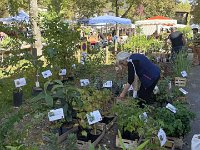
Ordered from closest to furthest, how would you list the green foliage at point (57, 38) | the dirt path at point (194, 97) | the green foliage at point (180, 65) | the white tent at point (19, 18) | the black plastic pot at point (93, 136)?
the black plastic pot at point (93, 136) → the dirt path at point (194, 97) → the green foliage at point (57, 38) → the white tent at point (19, 18) → the green foliage at point (180, 65)

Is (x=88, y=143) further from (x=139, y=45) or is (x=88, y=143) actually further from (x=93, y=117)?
(x=139, y=45)

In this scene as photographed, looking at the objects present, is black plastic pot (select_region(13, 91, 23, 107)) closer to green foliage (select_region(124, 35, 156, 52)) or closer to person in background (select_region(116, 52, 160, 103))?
person in background (select_region(116, 52, 160, 103))

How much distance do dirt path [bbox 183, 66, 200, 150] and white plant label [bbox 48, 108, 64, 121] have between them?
1746 millimetres

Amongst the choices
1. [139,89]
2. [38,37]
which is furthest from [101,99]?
[38,37]

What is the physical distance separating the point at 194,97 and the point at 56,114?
3831 millimetres

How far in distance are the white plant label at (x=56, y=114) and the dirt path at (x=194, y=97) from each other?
175 cm

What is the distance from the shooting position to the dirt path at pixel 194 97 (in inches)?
172

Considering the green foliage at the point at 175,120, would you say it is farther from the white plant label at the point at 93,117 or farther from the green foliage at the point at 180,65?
the green foliage at the point at 180,65

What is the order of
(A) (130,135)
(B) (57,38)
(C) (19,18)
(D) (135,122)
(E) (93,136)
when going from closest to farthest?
(D) (135,122), (A) (130,135), (E) (93,136), (B) (57,38), (C) (19,18)

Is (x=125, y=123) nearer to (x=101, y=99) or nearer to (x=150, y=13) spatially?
(x=101, y=99)

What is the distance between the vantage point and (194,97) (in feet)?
21.6

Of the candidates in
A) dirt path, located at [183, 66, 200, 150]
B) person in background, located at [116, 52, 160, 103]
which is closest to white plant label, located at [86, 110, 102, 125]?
person in background, located at [116, 52, 160, 103]

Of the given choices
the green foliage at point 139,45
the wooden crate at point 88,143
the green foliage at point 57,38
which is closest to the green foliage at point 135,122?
the wooden crate at point 88,143

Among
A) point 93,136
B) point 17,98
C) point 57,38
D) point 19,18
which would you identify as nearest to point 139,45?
point 19,18
